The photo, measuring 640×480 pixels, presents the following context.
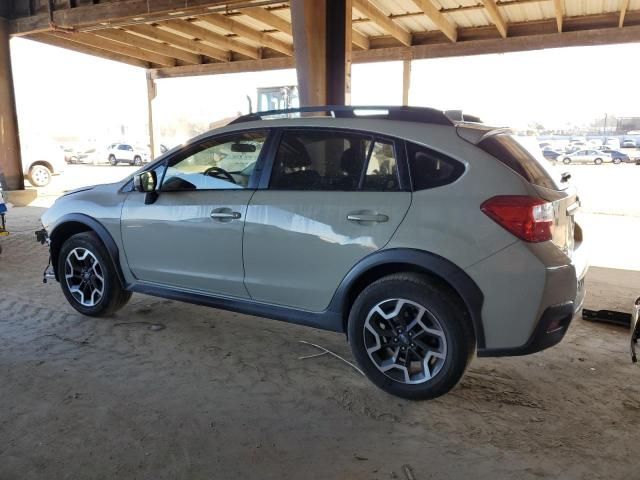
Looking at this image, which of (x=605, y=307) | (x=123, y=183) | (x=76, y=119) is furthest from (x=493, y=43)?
(x=76, y=119)

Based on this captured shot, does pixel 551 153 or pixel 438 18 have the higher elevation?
pixel 438 18

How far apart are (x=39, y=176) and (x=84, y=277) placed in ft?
48.6

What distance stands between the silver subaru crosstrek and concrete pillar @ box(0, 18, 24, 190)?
432 inches

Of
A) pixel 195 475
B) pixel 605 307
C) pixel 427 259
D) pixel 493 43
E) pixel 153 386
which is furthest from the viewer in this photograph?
pixel 493 43

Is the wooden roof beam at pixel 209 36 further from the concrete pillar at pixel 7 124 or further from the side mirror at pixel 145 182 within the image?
the side mirror at pixel 145 182

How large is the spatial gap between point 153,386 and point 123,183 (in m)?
1.91

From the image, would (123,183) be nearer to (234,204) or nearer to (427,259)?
(234,204)

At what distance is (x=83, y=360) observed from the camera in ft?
12.0

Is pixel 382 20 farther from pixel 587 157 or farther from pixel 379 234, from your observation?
pixel 587 157

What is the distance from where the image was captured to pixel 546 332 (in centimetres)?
282

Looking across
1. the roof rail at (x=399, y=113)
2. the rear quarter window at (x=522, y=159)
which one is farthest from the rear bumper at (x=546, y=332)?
the roof rail at (x=399, y=113)

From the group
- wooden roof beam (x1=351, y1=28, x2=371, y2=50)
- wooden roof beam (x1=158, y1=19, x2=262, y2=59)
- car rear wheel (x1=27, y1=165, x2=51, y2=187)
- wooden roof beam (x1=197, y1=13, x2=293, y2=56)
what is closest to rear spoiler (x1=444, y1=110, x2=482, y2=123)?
wooden roof beam (x1=197, y1=13, x2=293, y2=56)

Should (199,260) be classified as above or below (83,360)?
above

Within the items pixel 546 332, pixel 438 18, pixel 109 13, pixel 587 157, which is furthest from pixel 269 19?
pixel 587 157
